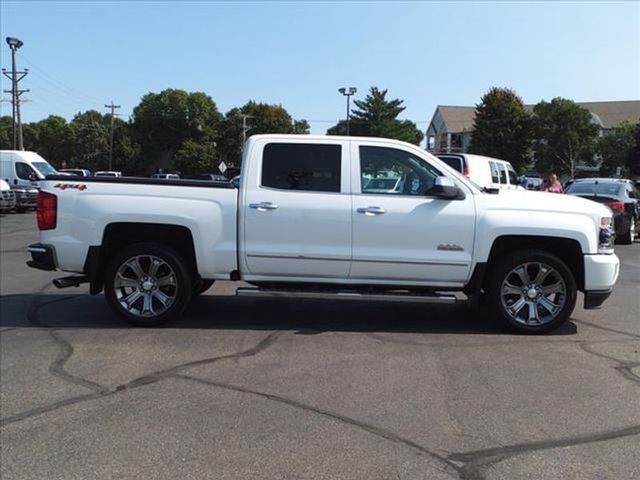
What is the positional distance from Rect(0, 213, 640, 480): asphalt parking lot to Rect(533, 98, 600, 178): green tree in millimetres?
72806

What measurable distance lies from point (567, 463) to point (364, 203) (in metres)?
3.40

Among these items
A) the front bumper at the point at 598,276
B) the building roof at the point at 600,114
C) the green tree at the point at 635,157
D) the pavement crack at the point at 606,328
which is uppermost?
the building roof at the point at 600,114

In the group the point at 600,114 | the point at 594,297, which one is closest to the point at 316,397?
the point at 594,297

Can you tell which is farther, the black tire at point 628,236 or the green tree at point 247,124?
the green tree at point 247,124

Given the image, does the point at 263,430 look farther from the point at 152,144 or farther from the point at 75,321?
the point at 152,144

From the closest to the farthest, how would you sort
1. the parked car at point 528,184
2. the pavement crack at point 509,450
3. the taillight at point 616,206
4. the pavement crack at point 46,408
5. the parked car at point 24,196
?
the pavement crack at point 509,450 → the pavement crack at point 46,408 → the taillight at point 616,206 → the parked car at point 24,196 → the parked car at point 528,184

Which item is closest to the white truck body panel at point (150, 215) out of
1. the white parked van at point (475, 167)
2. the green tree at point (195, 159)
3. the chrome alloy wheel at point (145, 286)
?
Answer: the chrome alloy wheel at point (145, 286)

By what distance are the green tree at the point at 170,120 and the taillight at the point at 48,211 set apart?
338ft

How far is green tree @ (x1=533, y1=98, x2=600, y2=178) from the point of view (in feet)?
243

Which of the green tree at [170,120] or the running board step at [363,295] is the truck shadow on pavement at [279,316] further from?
the green tree at [170,120]

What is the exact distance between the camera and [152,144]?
109 metres

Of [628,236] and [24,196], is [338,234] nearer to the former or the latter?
[628,236]

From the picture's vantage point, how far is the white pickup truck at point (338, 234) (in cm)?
641

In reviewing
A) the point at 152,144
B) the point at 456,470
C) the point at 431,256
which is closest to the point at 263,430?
the point at 456,470
